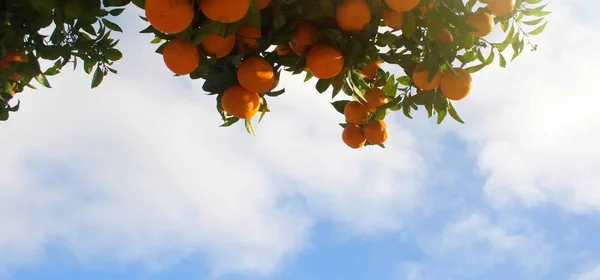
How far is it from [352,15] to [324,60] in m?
0.21

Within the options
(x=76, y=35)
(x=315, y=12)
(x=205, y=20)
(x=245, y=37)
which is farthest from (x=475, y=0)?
(x=76, y=35)

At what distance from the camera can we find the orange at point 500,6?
2459 millimetres

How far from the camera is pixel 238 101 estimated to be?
2.35m

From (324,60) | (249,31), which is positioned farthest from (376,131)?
(249,31)

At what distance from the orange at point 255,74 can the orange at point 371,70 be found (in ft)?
2.23

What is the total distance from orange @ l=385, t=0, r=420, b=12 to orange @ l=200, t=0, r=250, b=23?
56 cm

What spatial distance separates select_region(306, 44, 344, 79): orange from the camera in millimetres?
2285

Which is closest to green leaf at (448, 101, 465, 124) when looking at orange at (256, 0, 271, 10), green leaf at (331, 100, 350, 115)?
green leaf at (331, 100, 350, 115)

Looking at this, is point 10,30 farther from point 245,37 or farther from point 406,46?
point 406,46

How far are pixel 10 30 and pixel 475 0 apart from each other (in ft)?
6.78

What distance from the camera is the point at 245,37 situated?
7.41ft

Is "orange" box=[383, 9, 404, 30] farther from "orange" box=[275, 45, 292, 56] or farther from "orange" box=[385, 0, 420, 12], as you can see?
"orange" box=[275, 45, 292, 56]

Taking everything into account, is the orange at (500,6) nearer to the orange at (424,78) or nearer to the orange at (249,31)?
the orange at (424,78)

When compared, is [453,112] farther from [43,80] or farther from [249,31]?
[43,80]
